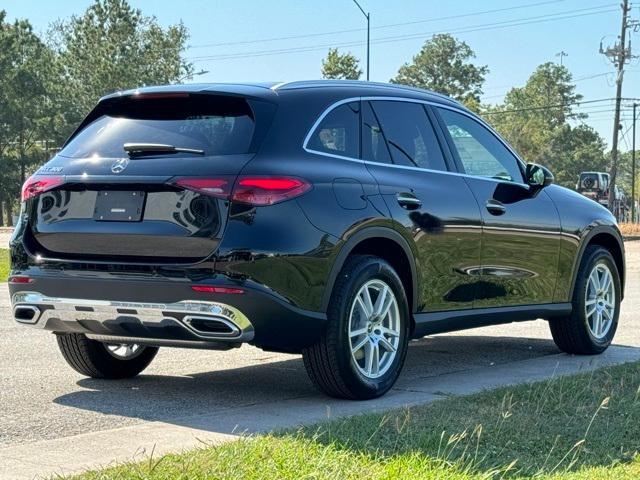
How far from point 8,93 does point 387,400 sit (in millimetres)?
73098

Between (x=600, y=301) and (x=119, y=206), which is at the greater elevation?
(x=119, y=206)

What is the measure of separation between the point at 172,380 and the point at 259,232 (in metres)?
1.84

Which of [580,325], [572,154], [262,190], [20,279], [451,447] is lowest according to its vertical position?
[451,447]

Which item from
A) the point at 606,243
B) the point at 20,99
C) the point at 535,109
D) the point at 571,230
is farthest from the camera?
the point at 535,109

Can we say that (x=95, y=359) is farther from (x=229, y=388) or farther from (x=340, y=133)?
(x=340, y=133)

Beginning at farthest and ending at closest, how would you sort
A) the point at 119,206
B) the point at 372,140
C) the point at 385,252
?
the point at 372,140, the point at 385,252, the point at 119,206

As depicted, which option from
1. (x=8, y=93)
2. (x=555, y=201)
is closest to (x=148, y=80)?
(x=8, y=93)

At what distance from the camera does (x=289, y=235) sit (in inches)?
229

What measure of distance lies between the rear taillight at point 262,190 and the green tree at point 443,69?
4899 inches

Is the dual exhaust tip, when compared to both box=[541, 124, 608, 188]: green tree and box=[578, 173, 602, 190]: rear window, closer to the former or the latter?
box=[578, 173, 602, 190]: rear window

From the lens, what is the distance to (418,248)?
6723mm

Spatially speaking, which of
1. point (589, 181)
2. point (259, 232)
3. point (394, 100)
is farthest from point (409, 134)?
point (589, 181)

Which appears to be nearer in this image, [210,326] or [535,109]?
[210,326]

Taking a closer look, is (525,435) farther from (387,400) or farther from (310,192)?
(310,192)
